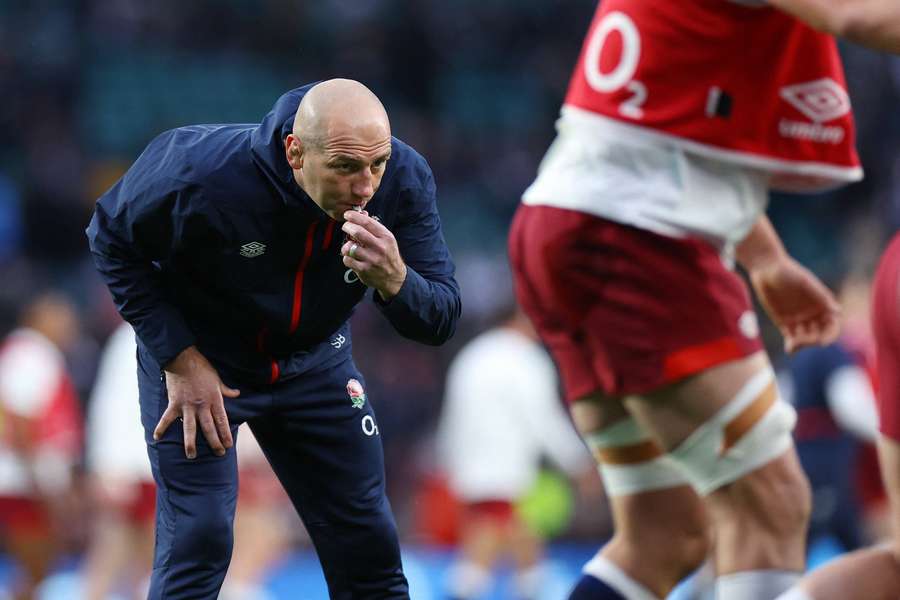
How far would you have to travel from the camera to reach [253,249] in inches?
141

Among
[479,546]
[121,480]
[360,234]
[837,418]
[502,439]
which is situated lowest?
[479,546]

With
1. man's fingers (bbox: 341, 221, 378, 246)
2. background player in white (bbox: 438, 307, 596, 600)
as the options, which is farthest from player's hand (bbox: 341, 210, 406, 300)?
background player in white (bbox: 438, 307, 596, 600)

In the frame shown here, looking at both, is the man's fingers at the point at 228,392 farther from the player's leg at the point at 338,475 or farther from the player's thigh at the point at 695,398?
the player's thigh at the point at 695,398

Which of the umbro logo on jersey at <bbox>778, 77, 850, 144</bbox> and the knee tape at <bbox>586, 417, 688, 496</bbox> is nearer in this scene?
the umbro logo on jersey at <bbox>778, 77, 850, 144</bbox>

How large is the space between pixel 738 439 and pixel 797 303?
2.16 ft

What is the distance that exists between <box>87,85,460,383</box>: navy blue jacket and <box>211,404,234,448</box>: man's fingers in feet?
0.59

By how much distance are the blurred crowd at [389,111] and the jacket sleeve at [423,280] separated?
28.6 ft

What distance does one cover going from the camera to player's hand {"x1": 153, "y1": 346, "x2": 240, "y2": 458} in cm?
357

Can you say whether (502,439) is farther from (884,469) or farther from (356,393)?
(884,469)

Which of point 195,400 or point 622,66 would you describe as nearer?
point 195,400

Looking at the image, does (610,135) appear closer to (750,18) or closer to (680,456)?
(750,18)

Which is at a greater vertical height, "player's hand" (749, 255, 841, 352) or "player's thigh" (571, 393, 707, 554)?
"player's hand" (749, 255, 841, 352)

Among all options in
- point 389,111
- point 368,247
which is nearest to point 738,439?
point 368,247

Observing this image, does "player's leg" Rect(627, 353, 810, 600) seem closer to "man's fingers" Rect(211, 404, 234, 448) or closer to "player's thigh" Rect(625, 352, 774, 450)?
"player's thigh" Rect(625, 352, 774, 450)
